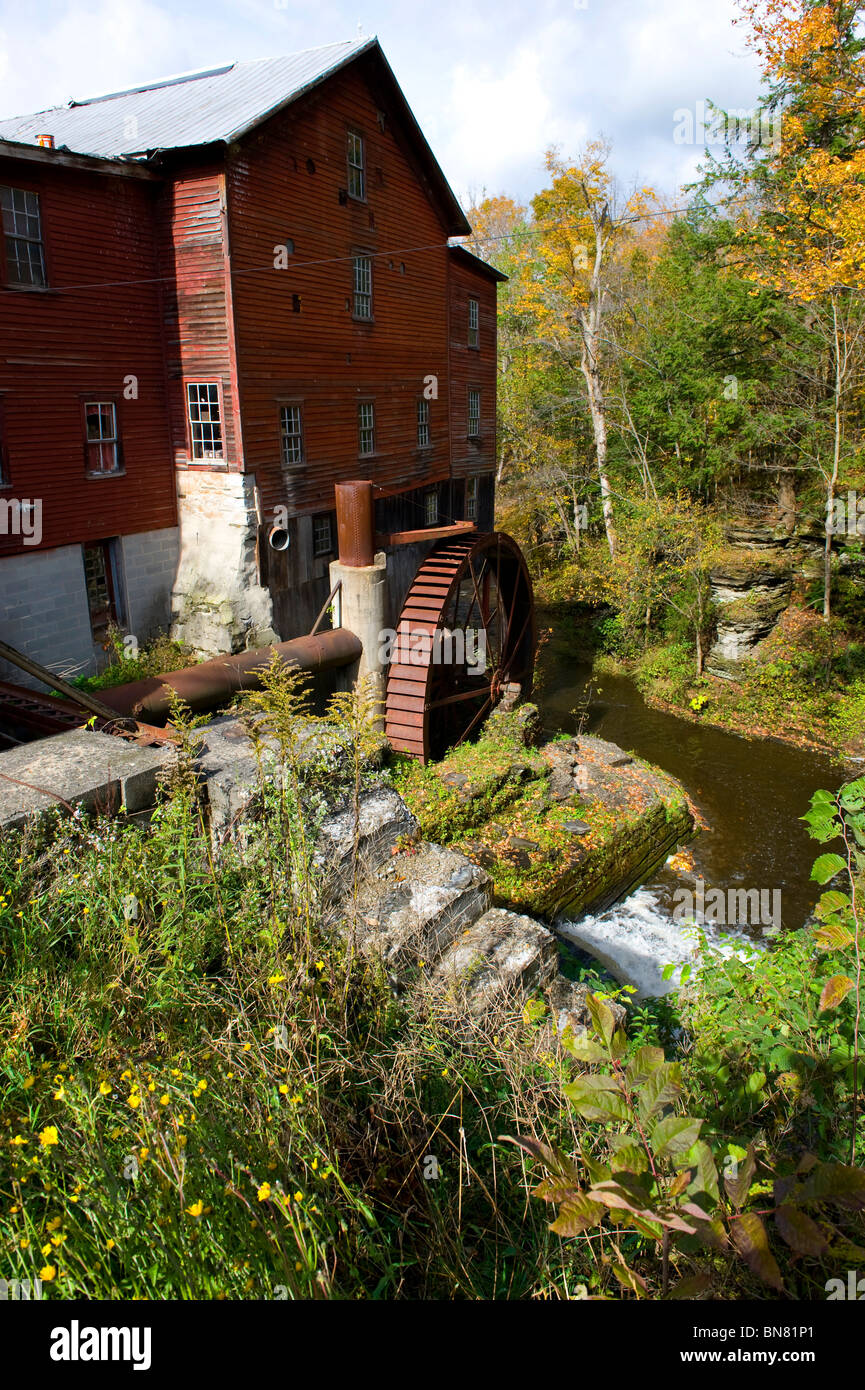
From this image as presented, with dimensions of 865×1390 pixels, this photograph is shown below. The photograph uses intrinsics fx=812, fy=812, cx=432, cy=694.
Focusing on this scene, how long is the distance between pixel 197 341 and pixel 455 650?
22.1ft

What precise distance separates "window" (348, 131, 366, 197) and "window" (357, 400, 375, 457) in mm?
3889

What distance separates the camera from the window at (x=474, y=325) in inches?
830

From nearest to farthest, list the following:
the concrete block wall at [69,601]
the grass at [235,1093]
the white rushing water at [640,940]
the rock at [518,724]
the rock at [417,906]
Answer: the grass at [235,1093]
the rock at [417,906]
the white rushing water at [640,940]
the concrete block wall at [69,601]
the rock at [518,724]

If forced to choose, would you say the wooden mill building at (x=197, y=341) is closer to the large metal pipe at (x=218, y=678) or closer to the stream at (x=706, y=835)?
the large metal pipe at (x=218, y=678)

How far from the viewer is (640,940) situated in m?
9.58

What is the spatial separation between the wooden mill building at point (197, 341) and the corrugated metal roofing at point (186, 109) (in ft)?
0.23

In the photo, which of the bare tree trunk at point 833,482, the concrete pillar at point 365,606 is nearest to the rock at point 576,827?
the concrete pillar at point 365,606

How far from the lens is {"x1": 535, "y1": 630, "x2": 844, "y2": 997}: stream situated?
9.54m

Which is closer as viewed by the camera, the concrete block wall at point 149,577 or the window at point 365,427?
the concrete block wall at point 149,577

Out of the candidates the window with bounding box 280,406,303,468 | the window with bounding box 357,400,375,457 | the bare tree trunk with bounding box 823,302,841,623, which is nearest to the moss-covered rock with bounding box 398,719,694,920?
the window with bounding box 280,406,303,468

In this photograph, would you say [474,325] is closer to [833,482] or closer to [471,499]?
[471,499]

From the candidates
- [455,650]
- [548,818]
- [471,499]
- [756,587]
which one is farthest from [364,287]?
[548,818]
